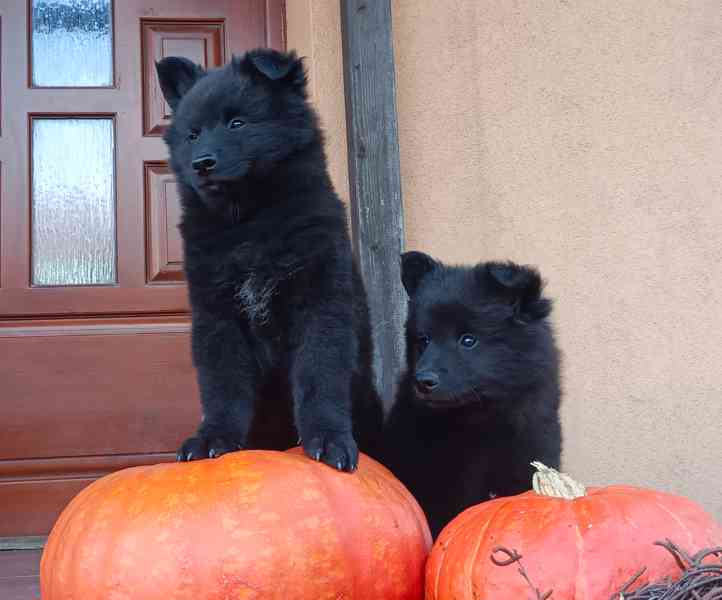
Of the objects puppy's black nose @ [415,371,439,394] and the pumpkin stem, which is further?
puppy's black nose @ [415,371,439,394]

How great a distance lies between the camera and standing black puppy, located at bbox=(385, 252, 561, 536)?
2.60 meters

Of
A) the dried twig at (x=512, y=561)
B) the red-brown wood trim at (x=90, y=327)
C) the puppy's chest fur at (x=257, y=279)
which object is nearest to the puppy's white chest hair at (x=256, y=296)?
the puppy's chest fur at (x=257, y=279)

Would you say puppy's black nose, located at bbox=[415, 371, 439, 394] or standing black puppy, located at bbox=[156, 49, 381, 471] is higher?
standing black puppy, located at bbox=[156, 49, 381, 471]

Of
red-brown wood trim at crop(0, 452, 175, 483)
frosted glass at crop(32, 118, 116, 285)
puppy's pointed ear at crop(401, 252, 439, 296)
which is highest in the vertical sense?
frosted glass at crop(32, 118, 116, 285)

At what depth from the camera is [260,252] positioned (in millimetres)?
2451

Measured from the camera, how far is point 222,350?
247 cm

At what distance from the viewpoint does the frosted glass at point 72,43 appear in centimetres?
398

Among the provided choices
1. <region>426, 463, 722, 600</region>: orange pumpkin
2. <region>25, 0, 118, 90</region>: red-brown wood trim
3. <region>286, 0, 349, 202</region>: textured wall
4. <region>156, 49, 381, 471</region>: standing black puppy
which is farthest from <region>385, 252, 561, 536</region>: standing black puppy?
<region>25, 0, 118, 90</region>: red-brown wood trim

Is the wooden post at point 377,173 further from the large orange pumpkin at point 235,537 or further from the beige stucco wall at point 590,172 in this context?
the large orange pumpkin at point 235,537

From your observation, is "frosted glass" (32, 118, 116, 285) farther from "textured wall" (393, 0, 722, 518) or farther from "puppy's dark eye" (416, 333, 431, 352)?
"puppy's dark eye" (416, 333, 431, 352)

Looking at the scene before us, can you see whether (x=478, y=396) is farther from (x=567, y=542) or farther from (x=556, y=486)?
(x=567, y=542)

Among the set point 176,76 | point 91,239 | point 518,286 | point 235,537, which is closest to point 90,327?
point 91,239

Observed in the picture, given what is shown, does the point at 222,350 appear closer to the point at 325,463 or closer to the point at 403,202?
the point at 325,463

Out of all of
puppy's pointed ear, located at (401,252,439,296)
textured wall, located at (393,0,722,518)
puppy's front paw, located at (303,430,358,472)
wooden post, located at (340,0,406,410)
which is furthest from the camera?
textured wall, located at (393,0,722,518)
